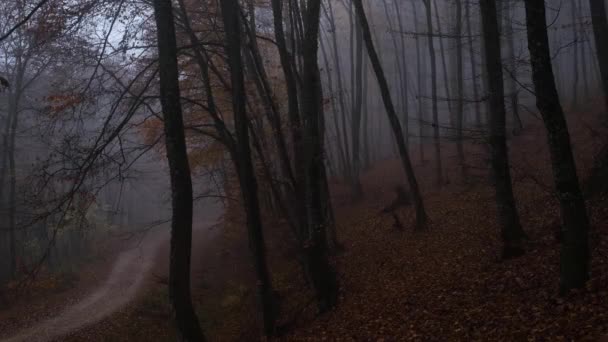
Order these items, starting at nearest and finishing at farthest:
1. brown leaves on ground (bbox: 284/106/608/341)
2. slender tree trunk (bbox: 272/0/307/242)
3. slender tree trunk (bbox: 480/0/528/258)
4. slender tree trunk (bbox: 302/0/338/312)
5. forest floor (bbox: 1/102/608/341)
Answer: brown leaves on ground (bbox: 284/106/608/341) → forest floor (bbox: 1/102/608/341) → slender tree trunk (bbox: 480/0/528/258) → slender tree trunk (bbox: 302/0/338/312) → slender tree trunk (bbox: 272/0/307/242)

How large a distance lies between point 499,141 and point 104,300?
1411 cm

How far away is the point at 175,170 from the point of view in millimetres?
7816

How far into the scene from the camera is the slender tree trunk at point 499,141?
28.1ft

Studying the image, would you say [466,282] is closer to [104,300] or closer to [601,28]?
[601,28]

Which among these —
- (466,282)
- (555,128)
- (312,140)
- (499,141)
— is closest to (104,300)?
(312,140)

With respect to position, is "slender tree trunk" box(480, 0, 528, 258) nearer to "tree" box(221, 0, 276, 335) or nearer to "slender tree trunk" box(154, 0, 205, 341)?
"tree" box(221, 0, 276, 335)

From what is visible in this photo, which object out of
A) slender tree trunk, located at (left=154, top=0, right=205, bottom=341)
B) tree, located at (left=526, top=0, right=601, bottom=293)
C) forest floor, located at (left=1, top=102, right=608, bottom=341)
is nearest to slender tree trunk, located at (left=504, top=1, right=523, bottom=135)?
forest floor, located at (left=1, top=102, right=608, bottom=341)

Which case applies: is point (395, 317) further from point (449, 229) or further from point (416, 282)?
point (449, 229)

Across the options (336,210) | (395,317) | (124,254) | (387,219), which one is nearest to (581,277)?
(395,317)

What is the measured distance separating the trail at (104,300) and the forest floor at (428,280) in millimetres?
577

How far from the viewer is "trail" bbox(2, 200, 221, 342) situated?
1341 centimetres

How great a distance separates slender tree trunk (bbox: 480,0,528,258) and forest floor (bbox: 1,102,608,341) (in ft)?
1.28

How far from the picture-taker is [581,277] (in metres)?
5.93

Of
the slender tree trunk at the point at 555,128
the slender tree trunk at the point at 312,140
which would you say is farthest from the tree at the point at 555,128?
the slender tree trunk at the point at 312,140
